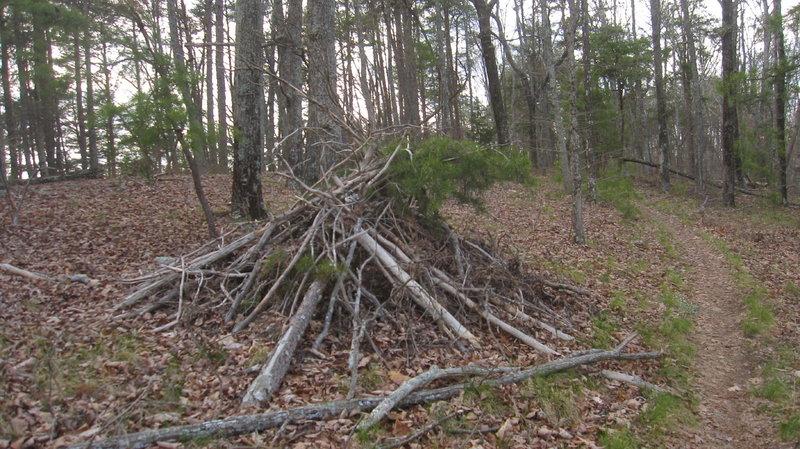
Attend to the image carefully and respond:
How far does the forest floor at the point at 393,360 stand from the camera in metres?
4.00

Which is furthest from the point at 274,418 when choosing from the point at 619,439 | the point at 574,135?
the point at 574,135

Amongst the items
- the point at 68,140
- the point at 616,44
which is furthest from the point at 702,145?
the point at 68,140

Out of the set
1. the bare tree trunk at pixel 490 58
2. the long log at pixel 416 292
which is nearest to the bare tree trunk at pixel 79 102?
the bare tree trunk at pixel 490 58

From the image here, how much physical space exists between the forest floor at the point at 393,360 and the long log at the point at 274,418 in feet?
0.27

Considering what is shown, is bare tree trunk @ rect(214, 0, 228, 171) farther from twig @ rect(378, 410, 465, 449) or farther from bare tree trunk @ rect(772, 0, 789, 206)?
bare tree trunk @ rect(772, 0, 789, 206)

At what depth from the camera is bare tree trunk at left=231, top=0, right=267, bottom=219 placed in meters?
8.98

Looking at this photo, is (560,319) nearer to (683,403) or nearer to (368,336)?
(683,403)

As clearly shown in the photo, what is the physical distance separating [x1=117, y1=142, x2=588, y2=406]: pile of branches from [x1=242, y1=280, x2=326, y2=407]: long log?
0.05ft

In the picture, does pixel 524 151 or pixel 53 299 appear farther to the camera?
pixel 524 151

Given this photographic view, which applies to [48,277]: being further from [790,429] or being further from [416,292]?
[790,429]

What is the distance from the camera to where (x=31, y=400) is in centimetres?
392

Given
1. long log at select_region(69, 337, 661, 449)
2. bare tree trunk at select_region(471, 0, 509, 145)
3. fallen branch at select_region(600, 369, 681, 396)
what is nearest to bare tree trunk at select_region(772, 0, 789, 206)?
bare tree trunk at select_region(471, 0, 509, 145)

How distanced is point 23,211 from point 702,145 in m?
21.3

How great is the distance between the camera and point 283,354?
15.4ft
